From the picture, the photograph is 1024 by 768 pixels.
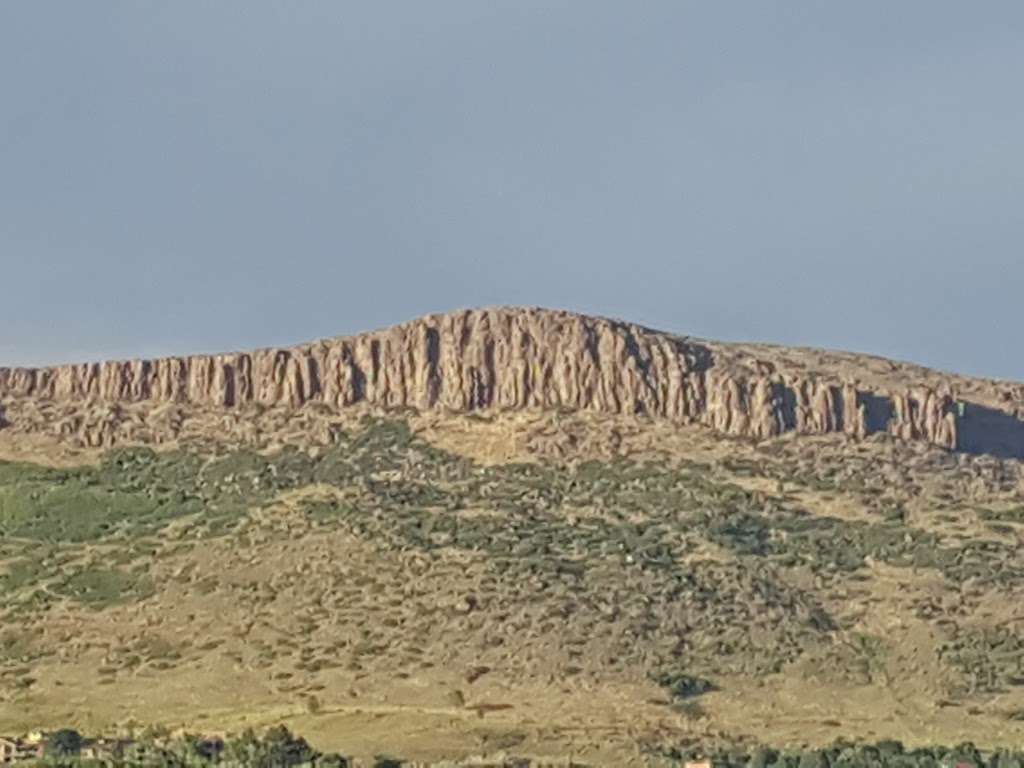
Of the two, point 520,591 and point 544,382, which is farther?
point 544,382

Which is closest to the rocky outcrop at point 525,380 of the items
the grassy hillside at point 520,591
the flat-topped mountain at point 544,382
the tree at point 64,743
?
the flat-topped mountain at point 544,382

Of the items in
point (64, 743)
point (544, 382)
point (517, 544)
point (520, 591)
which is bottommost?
point (64, 743)

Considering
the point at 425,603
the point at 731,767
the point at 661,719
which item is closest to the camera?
the point at 731,767

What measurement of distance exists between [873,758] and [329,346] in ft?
170

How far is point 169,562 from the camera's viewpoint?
142 m

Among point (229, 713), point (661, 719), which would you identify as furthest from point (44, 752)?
point (661, 719)

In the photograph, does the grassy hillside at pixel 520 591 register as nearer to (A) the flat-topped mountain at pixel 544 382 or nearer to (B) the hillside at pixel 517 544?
(B) the hillside at pixel 517 544

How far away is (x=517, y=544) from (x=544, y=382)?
12.8m

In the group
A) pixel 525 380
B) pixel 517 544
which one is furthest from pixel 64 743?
pixel 525 380

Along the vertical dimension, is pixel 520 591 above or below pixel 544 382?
below

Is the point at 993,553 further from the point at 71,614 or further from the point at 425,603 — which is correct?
the point at 71,614

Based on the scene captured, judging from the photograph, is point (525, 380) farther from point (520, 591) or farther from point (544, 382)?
point (520, 591)

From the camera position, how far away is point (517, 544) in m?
142

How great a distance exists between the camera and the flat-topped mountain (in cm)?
15375
